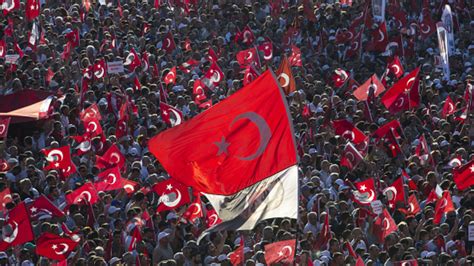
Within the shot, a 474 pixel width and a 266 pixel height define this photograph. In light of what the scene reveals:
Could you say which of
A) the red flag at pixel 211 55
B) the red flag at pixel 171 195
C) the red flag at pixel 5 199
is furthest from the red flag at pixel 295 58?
the red flag at pixel 5 199

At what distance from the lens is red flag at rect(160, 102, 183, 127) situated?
70.4ft

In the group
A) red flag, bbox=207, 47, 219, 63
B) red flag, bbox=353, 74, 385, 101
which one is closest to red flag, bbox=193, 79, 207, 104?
red flag, bbox=207, 47, 219, 63

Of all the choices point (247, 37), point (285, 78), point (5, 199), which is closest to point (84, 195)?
point (5, 199)

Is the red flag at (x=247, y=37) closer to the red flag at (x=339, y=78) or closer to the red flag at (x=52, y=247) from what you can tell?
the red flag at (x=339, y=78)

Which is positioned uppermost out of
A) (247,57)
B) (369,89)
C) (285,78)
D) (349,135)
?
(285,78)

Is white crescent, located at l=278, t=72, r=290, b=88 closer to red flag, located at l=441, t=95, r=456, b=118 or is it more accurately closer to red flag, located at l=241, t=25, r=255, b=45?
red flag, located at l=441, t=95, r=456, b=118

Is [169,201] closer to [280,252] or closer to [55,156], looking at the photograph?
[55,156]

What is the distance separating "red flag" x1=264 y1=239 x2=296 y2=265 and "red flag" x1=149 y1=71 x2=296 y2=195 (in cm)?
207

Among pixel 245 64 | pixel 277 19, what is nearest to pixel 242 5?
pixel 277 19

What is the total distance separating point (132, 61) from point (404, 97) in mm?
4268

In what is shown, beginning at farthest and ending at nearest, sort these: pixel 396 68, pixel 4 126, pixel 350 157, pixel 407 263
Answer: pixel 396 68 < pixel 350 157 < pixel 4 126 < pixel 407 263

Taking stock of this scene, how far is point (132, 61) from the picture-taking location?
80.6 feet

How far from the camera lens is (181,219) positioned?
59.0 feet

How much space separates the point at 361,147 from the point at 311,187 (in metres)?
2.50
